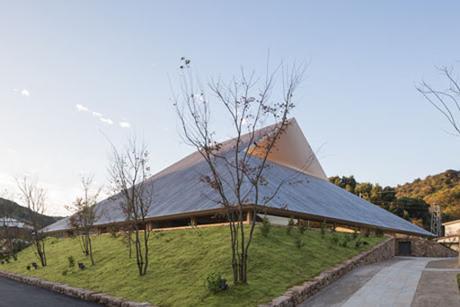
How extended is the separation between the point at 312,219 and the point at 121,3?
39.9 ft

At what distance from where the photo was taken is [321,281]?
9688 mm

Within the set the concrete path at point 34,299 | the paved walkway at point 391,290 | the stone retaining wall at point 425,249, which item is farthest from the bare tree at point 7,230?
the stone retaining wall at point 425,249

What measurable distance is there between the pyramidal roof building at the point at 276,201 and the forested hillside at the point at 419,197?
63.6ft

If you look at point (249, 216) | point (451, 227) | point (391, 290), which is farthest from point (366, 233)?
point (451, 227)

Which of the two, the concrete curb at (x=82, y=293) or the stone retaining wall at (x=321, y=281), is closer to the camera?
the stone retaining wall at (x=321, y=281)

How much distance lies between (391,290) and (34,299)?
8775 mm

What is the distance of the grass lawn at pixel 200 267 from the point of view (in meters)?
8.52

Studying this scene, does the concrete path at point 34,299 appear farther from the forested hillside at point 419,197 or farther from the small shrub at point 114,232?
the forested hillside at point 419,197

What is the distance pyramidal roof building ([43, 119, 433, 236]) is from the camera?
17.2m

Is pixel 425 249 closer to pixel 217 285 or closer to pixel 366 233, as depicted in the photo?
pixel 366 233

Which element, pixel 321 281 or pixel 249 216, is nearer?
pixel 321 281

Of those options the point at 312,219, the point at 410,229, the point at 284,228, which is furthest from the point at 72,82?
the point at 410,229

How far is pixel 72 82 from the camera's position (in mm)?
14883

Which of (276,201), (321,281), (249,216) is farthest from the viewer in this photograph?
(276,201)
